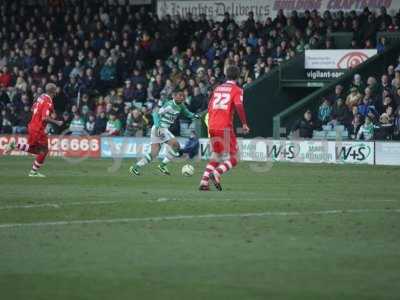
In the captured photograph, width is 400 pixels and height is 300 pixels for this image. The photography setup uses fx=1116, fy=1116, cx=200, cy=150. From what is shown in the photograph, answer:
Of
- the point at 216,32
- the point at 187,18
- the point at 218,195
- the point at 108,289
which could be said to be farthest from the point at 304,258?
the point at 187,18

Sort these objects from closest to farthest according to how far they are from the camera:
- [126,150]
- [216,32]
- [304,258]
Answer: [304,258] < [126,150] < [216,32]

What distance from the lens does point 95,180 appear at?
76.8 feet

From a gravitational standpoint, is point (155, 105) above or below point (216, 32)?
below

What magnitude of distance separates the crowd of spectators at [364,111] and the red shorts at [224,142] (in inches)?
482

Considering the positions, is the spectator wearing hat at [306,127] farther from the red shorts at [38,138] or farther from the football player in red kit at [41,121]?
the red shorts at [38,138]

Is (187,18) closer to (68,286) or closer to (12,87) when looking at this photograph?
(12,87)

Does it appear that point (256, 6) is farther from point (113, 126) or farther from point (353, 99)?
point (353, 99)

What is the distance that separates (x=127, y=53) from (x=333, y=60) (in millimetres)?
8212

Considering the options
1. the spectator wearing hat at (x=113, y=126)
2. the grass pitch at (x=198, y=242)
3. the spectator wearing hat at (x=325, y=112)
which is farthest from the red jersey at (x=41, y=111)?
the spectator wearing hat at (x=113, y=126)

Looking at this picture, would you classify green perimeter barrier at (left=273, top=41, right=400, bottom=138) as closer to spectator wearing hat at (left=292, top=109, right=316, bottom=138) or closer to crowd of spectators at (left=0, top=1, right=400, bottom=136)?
spectator wearing hat at (left=292, top=109, right=316, bottom=138)

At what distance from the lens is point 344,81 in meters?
35.2

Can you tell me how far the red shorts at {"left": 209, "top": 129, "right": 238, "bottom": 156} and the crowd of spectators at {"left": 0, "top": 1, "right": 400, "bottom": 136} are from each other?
1606 centimetres

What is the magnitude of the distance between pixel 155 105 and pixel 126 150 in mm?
2048

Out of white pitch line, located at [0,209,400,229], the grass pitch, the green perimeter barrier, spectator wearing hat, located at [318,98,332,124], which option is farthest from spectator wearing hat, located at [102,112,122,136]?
white pitch line, located at [0,209,400,229]
